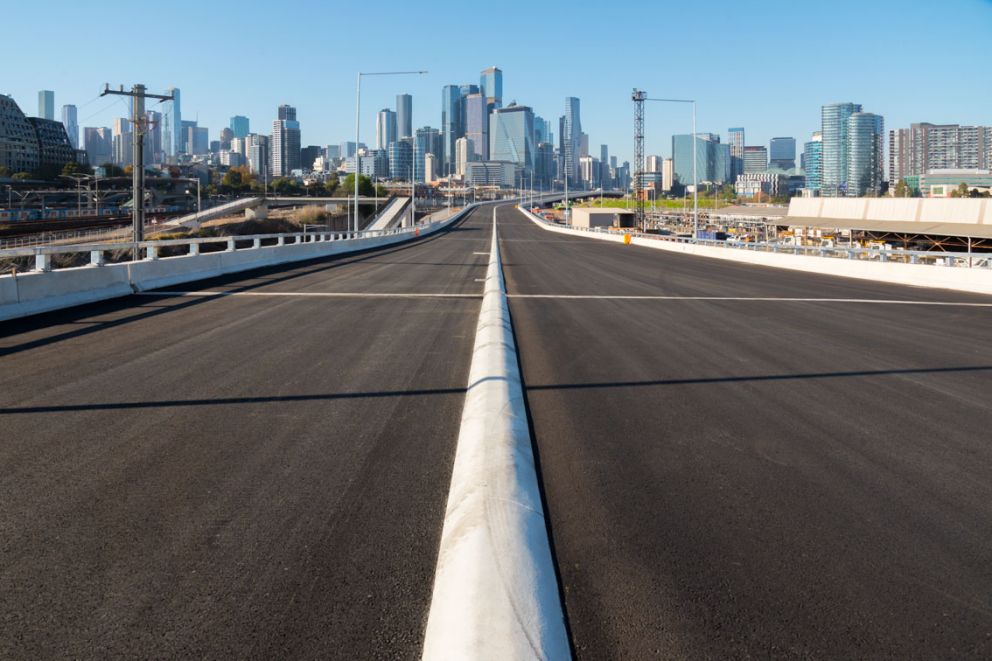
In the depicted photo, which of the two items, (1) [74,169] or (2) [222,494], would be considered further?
(1) [74,169]

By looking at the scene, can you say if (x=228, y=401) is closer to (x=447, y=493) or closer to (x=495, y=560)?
(x=447, y=493)

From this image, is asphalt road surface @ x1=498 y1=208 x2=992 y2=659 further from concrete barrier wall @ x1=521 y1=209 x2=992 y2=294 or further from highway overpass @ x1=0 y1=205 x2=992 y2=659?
concrete barrier wall @ x1=521 y1=209 x2=992 y2=294

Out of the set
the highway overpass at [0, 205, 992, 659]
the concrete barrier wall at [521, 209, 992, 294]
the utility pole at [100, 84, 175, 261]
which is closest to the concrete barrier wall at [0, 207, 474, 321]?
the highway overpass at [0, 205, 992, 659]

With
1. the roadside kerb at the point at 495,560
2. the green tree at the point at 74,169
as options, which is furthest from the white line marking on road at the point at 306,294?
the green tree at the point at 74,169

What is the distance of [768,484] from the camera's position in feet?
17.3

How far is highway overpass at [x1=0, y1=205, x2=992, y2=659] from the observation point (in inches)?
134

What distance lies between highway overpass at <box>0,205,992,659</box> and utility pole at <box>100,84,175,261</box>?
76.9 ft

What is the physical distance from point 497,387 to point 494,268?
1553cm

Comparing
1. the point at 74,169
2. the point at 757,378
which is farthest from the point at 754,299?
the point at 74,169

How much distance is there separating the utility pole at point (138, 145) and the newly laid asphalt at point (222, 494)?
2340 cm

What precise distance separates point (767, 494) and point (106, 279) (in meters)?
15.9

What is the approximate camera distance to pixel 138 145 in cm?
3441

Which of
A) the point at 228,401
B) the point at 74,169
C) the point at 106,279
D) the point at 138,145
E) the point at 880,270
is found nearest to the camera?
the point at 228,401

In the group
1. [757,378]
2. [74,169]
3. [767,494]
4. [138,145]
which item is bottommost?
[767,494]
